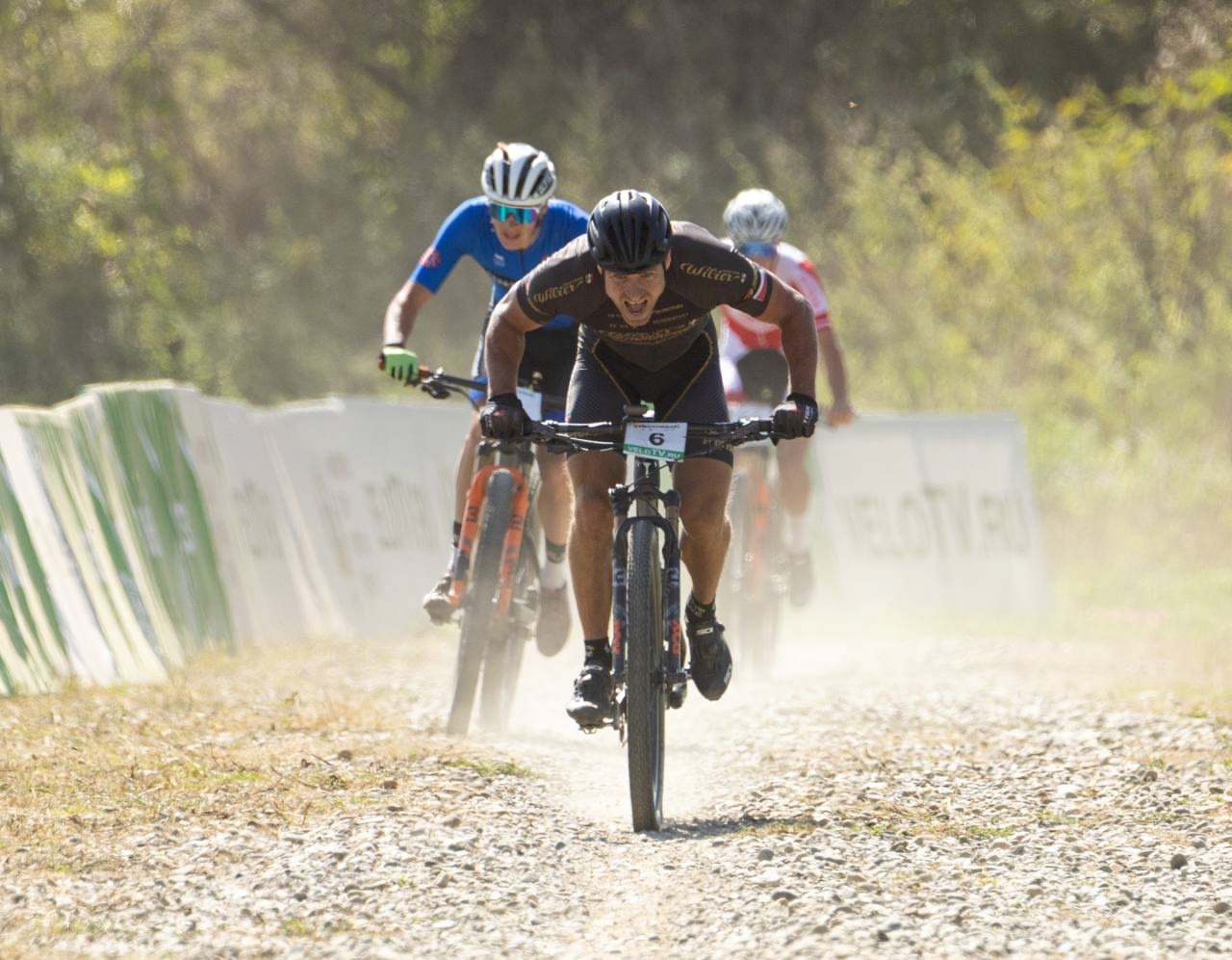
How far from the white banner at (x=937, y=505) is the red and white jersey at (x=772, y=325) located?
4136 millimetres

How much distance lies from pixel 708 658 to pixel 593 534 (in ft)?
1.97

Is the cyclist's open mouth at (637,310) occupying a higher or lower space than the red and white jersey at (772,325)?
lower

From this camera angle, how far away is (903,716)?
29.1ft

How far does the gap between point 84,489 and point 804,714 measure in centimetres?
409

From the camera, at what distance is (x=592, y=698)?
6324 millimetres

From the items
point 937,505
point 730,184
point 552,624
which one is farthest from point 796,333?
point 730,184

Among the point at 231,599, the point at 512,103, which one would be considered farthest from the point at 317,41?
the point at 231,599

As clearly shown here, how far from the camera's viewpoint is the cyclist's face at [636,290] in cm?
601

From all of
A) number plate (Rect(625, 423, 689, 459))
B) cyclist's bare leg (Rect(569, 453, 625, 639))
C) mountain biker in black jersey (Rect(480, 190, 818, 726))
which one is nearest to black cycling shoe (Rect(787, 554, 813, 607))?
mountain biker in black jersey (Rect(480, 190, 818, 726))

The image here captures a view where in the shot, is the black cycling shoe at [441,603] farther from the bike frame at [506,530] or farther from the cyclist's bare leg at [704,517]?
the cyclist's bare leg at [704,517]

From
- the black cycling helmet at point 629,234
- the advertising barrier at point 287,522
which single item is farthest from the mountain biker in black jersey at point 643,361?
the advertising barrier at point 287,522

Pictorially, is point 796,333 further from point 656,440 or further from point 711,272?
point 656,440

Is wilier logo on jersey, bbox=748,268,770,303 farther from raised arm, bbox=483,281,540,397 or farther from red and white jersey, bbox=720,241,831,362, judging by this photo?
red and white jersey, bbox=720,241,831,362

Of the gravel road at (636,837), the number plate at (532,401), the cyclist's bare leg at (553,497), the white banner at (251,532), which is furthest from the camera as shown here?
the white banner at (251,532)
